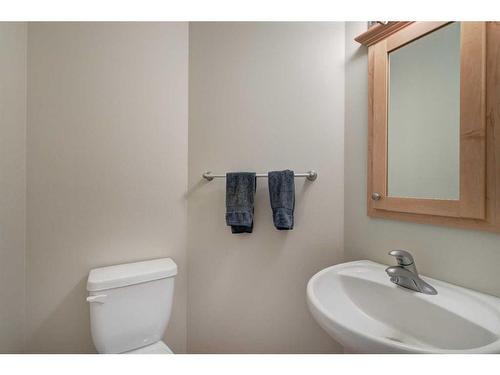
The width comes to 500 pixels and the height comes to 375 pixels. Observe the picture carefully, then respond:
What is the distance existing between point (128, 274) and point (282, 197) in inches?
30.5

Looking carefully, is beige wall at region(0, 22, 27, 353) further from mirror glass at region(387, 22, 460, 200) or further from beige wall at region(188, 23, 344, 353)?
mirror glass at region(387, 22, 460, 200)

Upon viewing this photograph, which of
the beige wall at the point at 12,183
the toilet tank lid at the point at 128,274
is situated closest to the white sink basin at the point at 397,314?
the toilet tank lid at the point at 128,274

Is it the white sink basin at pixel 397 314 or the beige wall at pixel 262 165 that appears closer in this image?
the white sink basin at pixel 397 314

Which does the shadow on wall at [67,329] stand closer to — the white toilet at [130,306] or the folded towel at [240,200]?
the white toilet at [130,306]

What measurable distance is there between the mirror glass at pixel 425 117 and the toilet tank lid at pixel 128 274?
1095 millimetres

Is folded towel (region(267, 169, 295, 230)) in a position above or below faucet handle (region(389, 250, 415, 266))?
above

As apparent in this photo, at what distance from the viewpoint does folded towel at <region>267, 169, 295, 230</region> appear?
1117 millimetres

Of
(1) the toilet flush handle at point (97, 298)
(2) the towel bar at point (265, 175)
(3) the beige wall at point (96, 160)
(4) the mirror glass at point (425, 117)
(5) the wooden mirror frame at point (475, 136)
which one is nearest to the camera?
(5) the wooden mirror frame at point (475, 136)

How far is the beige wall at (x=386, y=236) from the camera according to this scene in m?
0.78

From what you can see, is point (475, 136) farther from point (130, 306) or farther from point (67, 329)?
point (67, 329)

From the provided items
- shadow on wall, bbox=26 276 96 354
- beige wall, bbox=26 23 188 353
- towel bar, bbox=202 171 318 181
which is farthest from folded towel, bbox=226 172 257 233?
shadow on wall, bbox=26 276 96 354

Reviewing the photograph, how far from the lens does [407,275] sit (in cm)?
83

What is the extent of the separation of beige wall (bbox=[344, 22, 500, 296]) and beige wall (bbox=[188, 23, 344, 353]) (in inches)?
2.1

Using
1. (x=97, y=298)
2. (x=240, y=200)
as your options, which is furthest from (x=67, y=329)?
(x=240, y=200)
